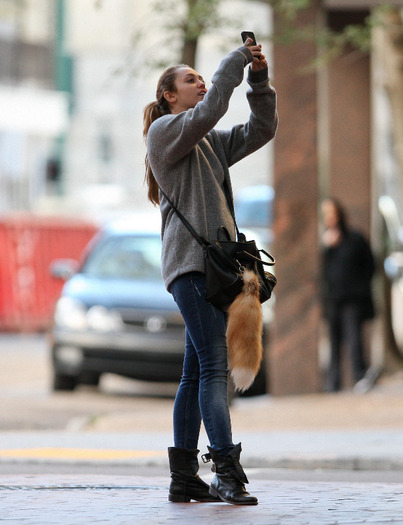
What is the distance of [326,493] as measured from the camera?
6.34 meters

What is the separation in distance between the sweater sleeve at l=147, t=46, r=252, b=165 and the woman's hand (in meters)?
0.04

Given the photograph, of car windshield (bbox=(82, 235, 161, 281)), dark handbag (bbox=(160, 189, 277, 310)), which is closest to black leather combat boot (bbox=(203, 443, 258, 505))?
dark handbag (bbox=(160, 189, 277, 310))

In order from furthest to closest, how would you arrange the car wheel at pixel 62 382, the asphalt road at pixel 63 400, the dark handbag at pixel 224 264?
1. the car wheel at pixel 62 382
2. the asphalt road at pixel 63 400
3. the dark handbag at pixel 224 264

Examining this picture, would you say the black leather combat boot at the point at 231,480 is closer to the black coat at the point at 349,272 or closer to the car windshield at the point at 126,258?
the black coat at the point at 349,272

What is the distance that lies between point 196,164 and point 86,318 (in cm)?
828

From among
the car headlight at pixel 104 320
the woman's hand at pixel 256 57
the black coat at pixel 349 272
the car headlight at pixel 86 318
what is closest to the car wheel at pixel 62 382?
the car headlight at pixel 86 318

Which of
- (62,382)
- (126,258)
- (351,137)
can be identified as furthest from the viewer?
(351,137)

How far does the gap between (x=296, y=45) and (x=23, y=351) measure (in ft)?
32.9

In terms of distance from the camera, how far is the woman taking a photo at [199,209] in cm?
594

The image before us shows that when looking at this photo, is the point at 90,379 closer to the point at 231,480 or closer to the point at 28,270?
the point at 231,480

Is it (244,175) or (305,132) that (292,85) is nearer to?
(305,132)

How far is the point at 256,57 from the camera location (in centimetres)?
605

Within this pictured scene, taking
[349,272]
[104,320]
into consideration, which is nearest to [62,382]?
[104,320]

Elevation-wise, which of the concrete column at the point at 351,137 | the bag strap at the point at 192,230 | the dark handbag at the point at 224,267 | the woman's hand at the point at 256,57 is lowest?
the dark handbag at the point at 224,267
